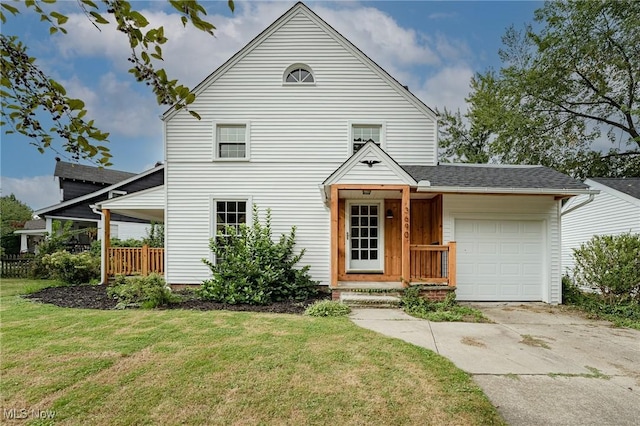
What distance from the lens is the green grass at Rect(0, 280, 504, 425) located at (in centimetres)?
294

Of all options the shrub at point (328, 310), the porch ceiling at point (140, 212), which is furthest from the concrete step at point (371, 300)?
the porch ceiling at point (140, 212)

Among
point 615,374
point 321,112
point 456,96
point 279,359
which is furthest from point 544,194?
point 456,96

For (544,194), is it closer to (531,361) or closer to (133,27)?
(531,361)

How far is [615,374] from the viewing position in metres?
3.99

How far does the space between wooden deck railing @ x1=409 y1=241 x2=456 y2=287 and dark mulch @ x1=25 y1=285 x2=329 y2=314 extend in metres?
2.62

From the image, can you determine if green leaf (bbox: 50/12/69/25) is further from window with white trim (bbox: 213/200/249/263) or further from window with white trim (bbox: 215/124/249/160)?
window with white trim (bbox: 215/124/249/160)

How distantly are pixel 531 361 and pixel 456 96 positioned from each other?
23289 mm

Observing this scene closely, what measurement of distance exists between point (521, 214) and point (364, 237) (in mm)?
4125

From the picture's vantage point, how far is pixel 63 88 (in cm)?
172

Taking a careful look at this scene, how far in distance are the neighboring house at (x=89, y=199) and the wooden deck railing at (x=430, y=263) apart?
14.3 meters

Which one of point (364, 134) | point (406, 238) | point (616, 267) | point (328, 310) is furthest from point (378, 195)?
point (616, 267)

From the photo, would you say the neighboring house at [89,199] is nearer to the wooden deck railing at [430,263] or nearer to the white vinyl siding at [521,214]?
the wooden deck railing at [430,263]

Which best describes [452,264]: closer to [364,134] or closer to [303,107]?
[364,134]

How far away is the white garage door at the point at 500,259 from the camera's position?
851cm
